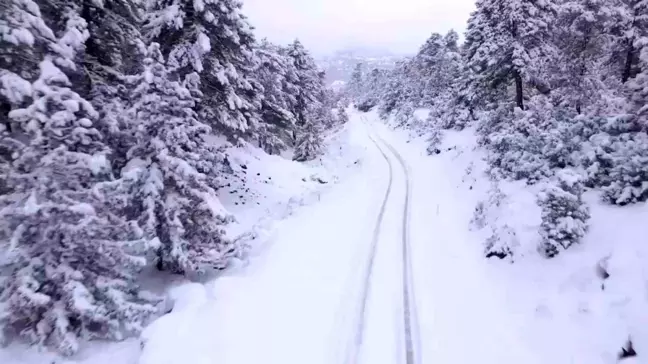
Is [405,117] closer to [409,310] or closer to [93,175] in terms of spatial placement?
[409,310]

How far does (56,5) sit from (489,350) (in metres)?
15.9

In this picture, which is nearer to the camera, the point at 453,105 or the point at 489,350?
the point at 489,350

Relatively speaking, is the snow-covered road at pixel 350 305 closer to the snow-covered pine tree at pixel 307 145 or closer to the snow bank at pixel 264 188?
the snow bank at pixel 264 188

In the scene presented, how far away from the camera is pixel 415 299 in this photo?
10648mm

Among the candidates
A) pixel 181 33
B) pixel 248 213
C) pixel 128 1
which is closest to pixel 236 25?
pixel 181 33

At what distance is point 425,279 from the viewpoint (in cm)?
1184

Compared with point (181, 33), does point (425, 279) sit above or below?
below

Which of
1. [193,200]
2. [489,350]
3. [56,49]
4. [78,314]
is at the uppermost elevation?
[56,49]

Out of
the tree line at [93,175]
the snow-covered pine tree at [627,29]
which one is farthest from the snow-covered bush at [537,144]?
the tree line at [93,175]

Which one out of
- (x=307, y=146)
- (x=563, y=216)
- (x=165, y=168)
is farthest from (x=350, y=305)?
(x=307, y=146)

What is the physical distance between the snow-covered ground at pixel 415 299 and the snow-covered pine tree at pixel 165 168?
167cm

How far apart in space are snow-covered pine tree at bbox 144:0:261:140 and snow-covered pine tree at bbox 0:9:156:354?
6.71 metres

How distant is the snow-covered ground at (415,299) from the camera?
8.34 m

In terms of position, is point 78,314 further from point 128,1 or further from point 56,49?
point 128,1
